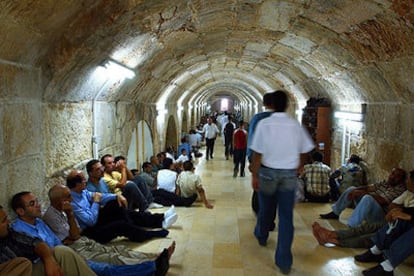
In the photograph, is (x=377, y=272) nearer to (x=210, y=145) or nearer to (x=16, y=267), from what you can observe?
(x=16, y=267)

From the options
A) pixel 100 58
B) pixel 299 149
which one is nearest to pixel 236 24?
pixel 100 58

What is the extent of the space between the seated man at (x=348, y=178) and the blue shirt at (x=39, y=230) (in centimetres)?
482

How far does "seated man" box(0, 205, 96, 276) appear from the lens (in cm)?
257

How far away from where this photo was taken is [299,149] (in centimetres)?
340

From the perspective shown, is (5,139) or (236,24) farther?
(236,24)

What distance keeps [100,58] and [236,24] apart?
6.85 ft

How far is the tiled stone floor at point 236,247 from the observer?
3.66m

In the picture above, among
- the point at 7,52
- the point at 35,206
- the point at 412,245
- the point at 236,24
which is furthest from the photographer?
the point at 236,24

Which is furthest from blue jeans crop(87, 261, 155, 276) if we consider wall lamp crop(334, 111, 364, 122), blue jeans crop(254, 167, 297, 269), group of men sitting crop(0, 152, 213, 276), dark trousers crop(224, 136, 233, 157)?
dark trousers crop(224, 136, 233, 157)

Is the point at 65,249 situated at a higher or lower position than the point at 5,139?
lower

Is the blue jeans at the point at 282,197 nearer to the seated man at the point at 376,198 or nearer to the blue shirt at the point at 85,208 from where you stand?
the seated man at the point at 376,198

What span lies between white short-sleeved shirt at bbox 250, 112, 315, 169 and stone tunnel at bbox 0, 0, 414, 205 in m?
1.44

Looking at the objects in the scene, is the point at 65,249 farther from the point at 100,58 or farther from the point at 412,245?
the point at 412,245

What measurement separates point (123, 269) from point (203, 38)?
3.93 m
